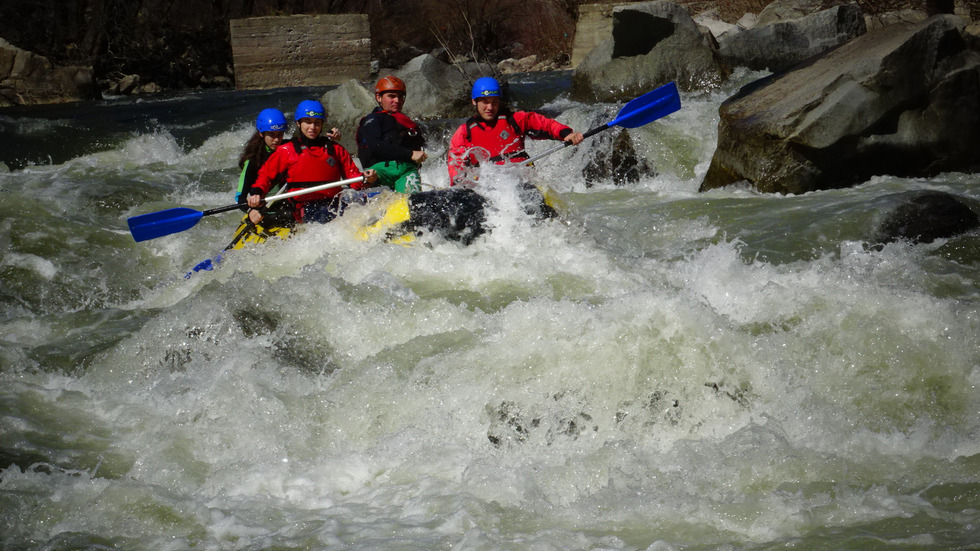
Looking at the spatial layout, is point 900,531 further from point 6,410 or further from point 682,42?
point 682,42

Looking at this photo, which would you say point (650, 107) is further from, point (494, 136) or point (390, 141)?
point (390, 141)

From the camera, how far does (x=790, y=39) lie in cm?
1081

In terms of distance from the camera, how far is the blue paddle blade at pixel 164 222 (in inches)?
222

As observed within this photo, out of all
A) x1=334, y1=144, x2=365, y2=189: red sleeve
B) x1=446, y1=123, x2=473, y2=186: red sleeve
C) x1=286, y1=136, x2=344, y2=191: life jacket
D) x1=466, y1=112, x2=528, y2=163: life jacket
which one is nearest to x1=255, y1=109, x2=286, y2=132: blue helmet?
x1=286, y1=136, x2=344, y2=191: life jacket

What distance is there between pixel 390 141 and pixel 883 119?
3568 millimetres

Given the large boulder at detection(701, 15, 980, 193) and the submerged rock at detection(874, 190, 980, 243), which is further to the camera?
the large boulder at detection(701, 15, 980, 193)

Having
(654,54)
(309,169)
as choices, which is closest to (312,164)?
(309,169)

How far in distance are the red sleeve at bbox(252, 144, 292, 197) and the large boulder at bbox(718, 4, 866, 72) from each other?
690 cm

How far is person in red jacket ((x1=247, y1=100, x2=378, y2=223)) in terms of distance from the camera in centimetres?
570

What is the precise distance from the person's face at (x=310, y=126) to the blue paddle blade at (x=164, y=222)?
34.7 inches

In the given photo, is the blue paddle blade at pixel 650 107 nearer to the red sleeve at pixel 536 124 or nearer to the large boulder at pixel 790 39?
the red sleeve at pixel 536 124

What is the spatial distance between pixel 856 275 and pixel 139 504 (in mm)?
3392

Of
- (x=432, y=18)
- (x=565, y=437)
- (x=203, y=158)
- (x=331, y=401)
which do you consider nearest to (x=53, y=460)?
(x=331, y=401)

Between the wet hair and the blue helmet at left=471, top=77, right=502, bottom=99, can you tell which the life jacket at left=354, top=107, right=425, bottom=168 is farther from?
the wet hair
